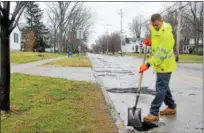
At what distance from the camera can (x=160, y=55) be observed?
7.70 m

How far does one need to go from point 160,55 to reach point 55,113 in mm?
2186

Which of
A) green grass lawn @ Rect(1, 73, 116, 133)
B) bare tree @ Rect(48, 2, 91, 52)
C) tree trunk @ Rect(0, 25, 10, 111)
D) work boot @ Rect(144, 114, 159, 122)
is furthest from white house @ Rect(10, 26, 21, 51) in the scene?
work boot @ Rect(144, 114, 159, 122)

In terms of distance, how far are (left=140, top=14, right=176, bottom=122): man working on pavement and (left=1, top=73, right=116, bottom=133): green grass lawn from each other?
3.38 ft

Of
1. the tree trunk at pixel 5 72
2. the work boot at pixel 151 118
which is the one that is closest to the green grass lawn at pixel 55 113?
the tree trunk at pixel 5 72

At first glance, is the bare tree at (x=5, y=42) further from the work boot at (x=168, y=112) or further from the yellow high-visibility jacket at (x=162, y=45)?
the work boot at (x=168, y=112)

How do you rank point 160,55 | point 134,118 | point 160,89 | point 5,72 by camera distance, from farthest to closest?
point 5,72 < point 160,89 < point 160,55 < point 134,118

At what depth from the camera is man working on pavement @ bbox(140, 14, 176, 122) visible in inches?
303

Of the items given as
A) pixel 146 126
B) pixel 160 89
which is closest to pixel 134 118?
pixel 146 126

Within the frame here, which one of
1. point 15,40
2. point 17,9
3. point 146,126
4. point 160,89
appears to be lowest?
point 146,126

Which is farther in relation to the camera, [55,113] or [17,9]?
[17,9]

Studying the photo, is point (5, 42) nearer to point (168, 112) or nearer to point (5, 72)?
point (5, 72)

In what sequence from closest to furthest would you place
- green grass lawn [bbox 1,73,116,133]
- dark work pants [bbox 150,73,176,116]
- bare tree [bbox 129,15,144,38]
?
green grass lawn [bbox 1,73,116,133]
dark work pants [bbox 150,73,176,116]
bare tree [bbox 129,15,144,38]

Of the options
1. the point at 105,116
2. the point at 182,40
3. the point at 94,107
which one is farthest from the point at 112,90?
the point at 182,40

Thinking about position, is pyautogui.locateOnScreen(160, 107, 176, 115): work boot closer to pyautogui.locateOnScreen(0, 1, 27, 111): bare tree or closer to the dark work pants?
the dark work pants
